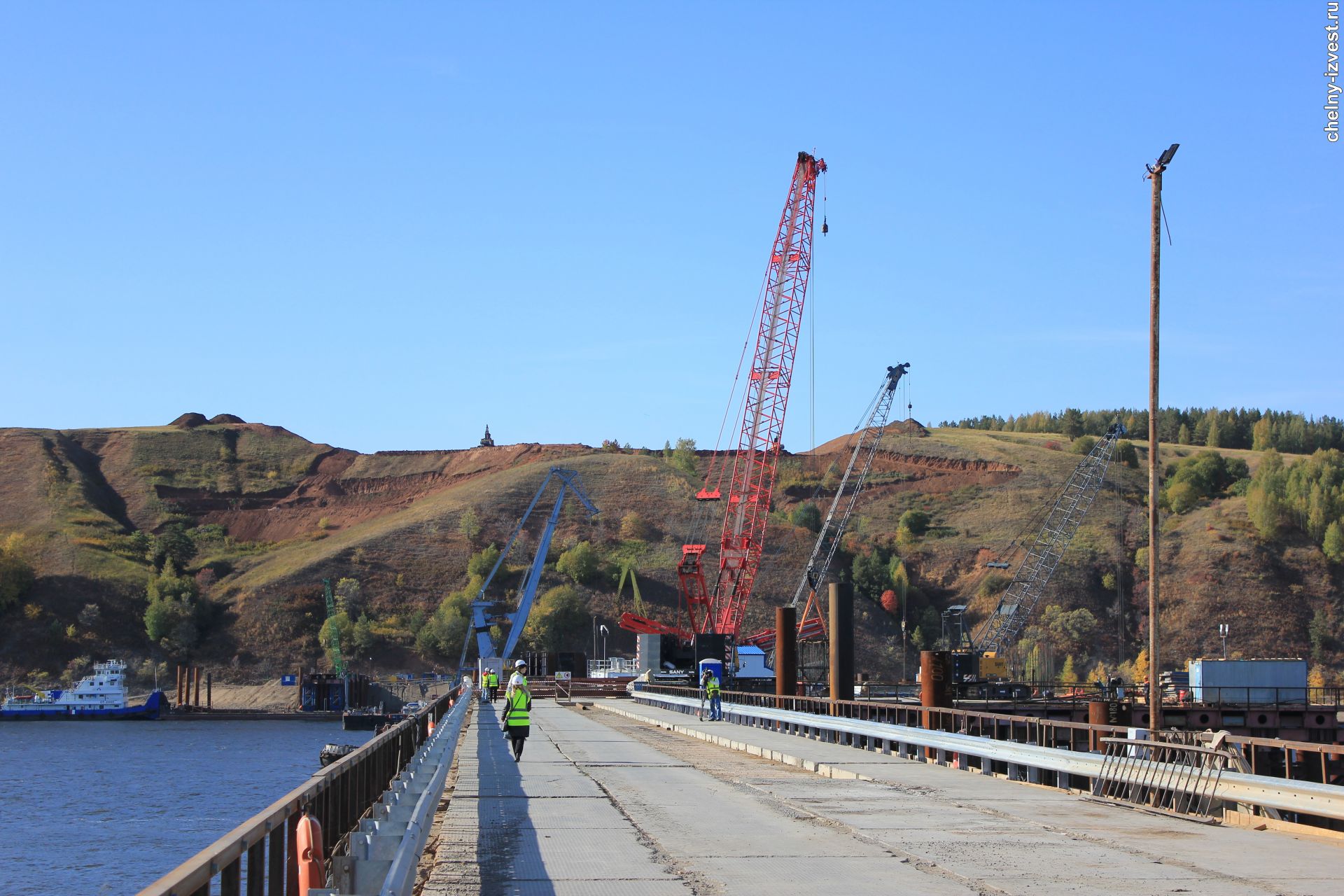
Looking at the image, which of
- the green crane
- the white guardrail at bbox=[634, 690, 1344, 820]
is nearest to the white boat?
the green crane

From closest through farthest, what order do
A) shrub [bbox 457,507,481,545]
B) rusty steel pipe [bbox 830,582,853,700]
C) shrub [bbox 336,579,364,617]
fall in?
rusty steel pipe [bbox 830,582,853,700], shrub [bbox 336,579,364,617], shrub [bbox 457,507,481,545]

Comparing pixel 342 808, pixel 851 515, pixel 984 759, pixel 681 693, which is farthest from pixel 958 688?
pixel 851 515

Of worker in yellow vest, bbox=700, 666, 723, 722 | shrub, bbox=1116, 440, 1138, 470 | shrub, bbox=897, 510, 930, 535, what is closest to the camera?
worker in yellow vest, bbox=700, 666, 723, 722

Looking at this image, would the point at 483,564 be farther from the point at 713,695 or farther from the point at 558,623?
the point at 713,695

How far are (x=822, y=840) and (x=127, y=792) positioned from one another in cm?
5408

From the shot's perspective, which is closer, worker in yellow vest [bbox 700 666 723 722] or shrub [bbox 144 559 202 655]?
worker in yellow vest [bbox 700 666 723 722]

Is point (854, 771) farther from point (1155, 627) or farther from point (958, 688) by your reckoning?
point (958, 688)

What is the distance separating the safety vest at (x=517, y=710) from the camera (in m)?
24.1

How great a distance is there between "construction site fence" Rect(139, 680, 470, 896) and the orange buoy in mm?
97

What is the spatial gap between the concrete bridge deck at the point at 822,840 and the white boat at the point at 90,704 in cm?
11022

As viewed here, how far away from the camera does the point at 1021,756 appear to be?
21.5 m

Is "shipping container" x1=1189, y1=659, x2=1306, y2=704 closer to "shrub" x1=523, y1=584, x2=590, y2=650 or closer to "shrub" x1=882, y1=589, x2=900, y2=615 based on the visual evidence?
"shrub" x1=523, y1=584, x2=590, y2=650

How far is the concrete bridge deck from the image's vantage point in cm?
1155

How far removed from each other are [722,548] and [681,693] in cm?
3256
